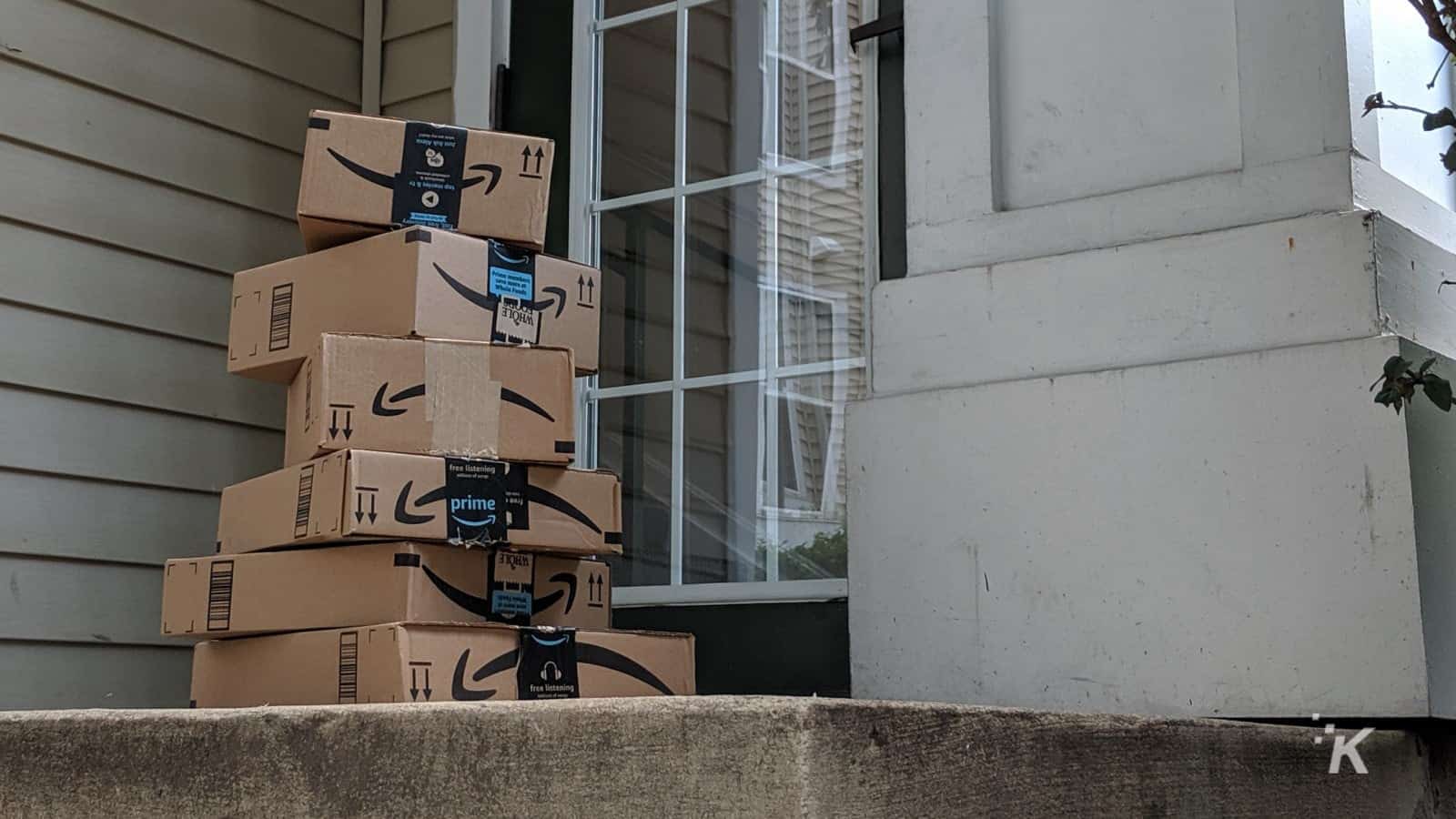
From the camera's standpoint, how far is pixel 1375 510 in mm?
1620

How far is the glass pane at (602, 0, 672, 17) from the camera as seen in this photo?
2.68 metres

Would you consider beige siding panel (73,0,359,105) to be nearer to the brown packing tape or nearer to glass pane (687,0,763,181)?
glass pane (687,0,763,181)

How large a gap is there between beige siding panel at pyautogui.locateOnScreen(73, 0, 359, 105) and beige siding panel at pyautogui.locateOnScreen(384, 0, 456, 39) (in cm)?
9

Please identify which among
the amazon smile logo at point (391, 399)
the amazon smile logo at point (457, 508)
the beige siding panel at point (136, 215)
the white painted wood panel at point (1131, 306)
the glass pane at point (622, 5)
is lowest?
the amazon smile logo at point (457, 508)

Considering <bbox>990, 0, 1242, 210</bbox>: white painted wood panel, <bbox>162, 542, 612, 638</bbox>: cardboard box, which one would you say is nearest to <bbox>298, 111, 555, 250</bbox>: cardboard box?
<bbox>162, 542, 612, 638</bbox>: cardboard box

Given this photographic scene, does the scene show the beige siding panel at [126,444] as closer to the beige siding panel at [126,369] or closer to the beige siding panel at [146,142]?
the beige siding panel at [126,369]

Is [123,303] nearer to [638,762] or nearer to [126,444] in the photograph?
[126,444]

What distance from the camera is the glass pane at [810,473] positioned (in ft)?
7.50

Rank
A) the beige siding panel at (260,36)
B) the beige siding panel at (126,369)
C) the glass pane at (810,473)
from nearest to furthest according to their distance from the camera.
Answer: the glass pane at (810,473)
the beige siding panel at (126,369)
the beige siding panel at (260,36)

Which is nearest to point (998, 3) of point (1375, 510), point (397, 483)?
point (1375, 510)

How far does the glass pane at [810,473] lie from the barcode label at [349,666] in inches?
29.7

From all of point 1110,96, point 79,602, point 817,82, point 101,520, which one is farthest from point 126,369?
point 1110,96

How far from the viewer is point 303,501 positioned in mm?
1884

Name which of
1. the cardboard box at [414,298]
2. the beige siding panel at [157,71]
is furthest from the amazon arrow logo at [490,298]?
the beige siding panel at [157,71]
